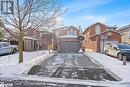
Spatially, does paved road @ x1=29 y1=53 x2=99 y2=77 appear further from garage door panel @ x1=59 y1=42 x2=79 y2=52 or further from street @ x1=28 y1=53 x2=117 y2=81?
garage door panel @ x1=59 y1=42 x2=79 y2=52

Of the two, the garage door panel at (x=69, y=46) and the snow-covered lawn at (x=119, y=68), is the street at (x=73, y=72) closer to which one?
the snow-covered lawn at (x=119, y=68)

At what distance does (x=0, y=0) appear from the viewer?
65.8 feet

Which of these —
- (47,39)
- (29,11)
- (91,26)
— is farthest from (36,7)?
(91,26)

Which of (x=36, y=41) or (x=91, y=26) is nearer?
(x=36, y=41)

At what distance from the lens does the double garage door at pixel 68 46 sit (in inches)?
2029

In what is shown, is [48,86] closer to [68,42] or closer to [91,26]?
[68,42]

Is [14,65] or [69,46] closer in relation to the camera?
[14,65]

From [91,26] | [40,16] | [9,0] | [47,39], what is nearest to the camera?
[9,0]

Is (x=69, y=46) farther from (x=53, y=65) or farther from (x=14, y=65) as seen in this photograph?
(x=14, y=65)

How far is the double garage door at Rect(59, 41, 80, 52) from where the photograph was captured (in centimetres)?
5155

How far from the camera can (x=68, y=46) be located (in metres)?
52.0

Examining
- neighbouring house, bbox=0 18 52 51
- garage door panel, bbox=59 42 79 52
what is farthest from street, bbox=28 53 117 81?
garage door panel, bbox=59 42 79 52

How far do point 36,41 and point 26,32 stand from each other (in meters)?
32.3

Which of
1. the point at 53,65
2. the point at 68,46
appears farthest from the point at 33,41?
the point at 53,65
